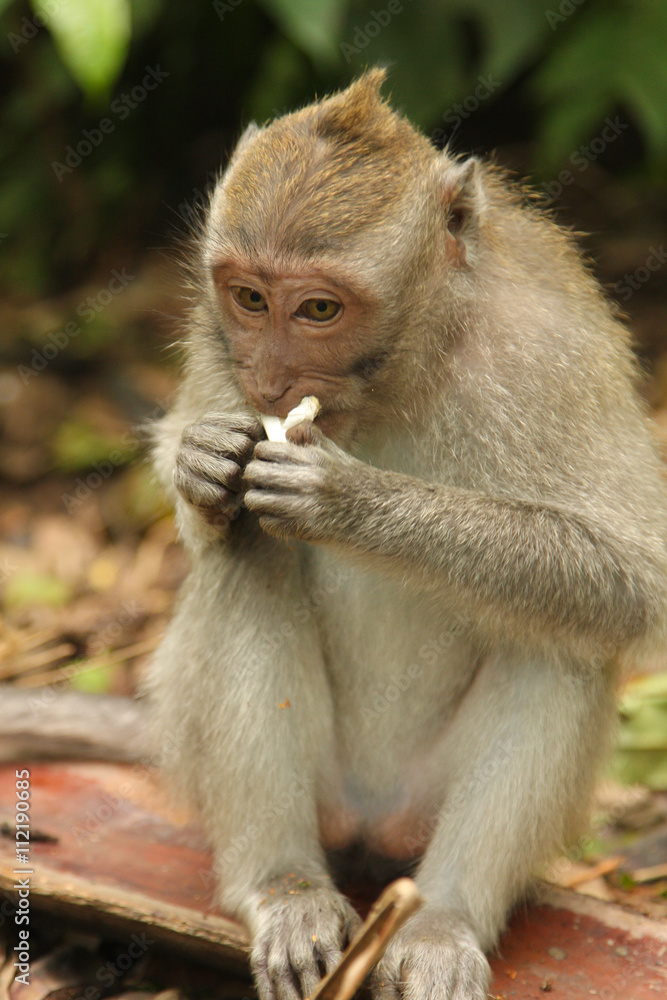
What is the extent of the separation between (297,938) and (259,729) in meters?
0.78

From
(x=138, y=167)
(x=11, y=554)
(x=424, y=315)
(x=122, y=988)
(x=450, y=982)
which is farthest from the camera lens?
(x=138, y=167)

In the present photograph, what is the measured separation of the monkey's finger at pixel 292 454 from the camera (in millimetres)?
3965

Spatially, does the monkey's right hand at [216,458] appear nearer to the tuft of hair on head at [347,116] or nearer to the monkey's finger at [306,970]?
the tuft of hair on head at [347,116]

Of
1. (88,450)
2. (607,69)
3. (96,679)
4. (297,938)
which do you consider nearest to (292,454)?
(297,938)

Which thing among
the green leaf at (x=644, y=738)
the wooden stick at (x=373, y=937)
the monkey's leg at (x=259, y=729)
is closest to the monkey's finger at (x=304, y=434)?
the monkey's leg at (x=259, y=729)

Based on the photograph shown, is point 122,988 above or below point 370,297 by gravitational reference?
below

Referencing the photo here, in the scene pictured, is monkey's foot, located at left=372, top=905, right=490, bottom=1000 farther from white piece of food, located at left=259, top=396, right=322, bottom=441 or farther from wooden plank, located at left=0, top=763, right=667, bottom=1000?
white piece of food, located at left=259, top=396, right=322, bottom=441

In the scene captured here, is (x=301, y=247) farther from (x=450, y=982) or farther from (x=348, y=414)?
(x=450, y=982)

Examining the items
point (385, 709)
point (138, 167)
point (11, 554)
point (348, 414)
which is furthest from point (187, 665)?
point (138, 167)

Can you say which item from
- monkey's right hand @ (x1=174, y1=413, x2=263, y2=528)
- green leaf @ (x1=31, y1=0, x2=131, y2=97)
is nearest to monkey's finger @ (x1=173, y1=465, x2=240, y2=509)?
monkey's right hand @ (x1=174, y1=413, x2=263, y2=528)

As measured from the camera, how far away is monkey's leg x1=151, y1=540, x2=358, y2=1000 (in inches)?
176

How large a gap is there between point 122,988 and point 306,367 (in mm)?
2639

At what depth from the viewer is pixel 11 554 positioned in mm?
8180

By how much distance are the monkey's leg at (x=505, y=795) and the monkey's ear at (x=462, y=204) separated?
5.34ft
